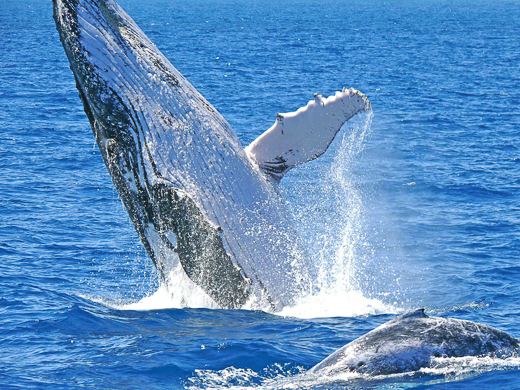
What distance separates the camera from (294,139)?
973 cm

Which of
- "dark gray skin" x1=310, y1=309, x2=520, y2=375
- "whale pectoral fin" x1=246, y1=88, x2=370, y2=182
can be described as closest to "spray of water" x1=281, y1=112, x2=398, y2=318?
"whale pectoral fin" x1=246, y1=88, x2=370, y2=182

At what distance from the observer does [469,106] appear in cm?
3541

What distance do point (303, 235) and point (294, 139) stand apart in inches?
268

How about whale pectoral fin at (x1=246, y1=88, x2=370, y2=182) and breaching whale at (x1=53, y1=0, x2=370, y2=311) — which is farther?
whale pectoral fin at (x1=246, y1=88, x2=370, y2=182)

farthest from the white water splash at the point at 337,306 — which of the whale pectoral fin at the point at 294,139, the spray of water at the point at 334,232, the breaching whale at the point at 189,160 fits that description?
the whale pectoral fin at the point at 294,139

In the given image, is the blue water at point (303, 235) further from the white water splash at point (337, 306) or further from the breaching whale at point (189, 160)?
the breaching whale at point (189, 160)

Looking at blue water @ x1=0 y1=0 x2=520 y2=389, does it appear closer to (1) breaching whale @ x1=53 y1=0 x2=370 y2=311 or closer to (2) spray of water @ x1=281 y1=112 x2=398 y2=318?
(2) spray of water @ x1=281 y1=112 x2=398 y2=318

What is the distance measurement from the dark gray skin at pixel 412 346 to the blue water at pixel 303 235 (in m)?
0.16

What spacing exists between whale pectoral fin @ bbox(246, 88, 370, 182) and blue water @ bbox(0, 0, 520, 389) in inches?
69.1

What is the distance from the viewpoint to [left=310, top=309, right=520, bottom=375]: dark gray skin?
22.8 feet

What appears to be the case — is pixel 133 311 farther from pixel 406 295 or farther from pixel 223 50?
pixel 223 50

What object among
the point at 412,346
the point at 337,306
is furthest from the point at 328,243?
the point at 412,346

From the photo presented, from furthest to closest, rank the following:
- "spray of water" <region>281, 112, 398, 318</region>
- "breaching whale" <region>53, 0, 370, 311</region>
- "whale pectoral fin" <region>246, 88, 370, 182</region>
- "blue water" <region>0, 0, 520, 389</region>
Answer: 1. "spray of water" <region>281, 112, 398, 318</region>
2. "whale pectoral fin" <region>246, 88, 370, 182</region>
3. "breaching whale" <region>53, 0, 370, 311</region>
4. "blue water" <region>0, 0, 520, 389</region>

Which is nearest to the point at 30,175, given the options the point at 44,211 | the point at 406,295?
the point at 44,211
